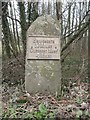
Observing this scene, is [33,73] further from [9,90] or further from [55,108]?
[55,108]

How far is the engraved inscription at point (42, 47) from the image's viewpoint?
4.74m

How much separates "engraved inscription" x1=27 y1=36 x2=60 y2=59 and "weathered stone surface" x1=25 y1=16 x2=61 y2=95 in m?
0.08

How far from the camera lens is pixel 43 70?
15.6 feet

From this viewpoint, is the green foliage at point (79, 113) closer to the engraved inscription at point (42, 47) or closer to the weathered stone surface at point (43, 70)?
the weathered stone surface at point (43, 70)

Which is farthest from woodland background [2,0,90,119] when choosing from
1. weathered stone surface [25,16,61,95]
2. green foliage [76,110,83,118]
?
green foliage [76,110,83,118]

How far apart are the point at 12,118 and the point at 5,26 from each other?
4.68 m

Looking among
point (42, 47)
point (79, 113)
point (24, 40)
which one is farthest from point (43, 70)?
point (24, 40)

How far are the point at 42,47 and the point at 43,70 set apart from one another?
45 centimetres

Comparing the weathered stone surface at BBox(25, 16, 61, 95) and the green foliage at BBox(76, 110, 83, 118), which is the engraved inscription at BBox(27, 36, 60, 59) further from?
the green foliage at BBox(76, 110, 83, 118)

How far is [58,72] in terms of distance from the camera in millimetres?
4789

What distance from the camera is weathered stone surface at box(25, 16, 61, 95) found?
4.74 m

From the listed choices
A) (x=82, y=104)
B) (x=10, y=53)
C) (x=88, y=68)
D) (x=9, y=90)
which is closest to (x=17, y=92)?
(x=9, y=90)

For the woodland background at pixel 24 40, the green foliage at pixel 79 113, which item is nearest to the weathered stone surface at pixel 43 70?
the woodland background at pixel 24 40

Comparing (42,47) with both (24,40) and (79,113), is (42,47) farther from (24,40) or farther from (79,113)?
(24,40)
